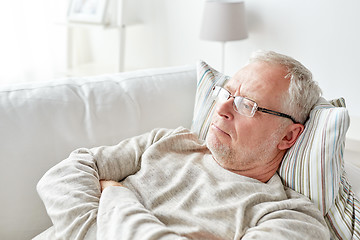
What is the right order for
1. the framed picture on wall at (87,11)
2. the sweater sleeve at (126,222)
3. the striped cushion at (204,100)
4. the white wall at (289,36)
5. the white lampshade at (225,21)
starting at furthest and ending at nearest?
the framed picture on wall at (87,11)
the white lampshade at (225,21)
the white wall at (289,36)
the striped cushion at (204,100)
the sweater sleeve at (126,222)

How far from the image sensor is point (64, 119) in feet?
4.90

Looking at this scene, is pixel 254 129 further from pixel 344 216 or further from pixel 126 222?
pixel 126 222

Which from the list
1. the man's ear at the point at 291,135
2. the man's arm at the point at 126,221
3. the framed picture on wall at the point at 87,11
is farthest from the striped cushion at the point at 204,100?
the framed picture on wall at the point at 87,11

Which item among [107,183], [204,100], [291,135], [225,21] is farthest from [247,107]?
[225,21]

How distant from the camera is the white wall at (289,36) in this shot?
252 cm

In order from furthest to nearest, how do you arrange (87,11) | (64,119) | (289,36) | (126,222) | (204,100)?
(87,11) → (289,36) → (204,100) → (64,119) → (126,222)

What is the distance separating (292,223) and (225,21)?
191cm

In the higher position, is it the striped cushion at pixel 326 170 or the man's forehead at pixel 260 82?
the man's forehead at pixel 260 82

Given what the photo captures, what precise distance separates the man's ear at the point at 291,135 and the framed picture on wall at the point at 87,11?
235 cm

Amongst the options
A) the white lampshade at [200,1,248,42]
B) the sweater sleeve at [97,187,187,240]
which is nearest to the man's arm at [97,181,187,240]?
the sweater sleeve at [97,187,187,240]

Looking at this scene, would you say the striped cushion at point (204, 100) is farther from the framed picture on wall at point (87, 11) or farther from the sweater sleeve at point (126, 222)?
the framed picture on wall at point (87, 11)

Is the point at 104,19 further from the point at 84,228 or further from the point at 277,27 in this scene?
the point at 84,228

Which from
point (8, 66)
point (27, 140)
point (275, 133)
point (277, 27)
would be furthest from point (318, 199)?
point (8, 66)

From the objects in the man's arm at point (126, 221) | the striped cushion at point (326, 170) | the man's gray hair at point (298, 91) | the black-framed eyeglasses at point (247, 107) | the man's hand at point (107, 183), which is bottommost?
the man's hand at point (107, 183)
